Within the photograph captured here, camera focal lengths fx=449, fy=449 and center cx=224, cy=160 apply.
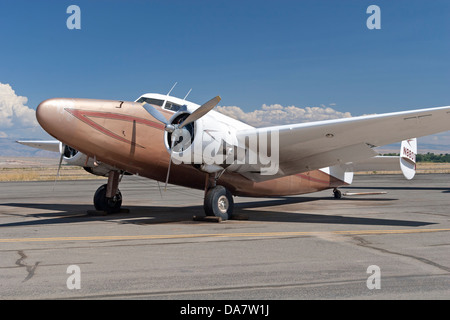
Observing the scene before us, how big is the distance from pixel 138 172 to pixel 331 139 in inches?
235

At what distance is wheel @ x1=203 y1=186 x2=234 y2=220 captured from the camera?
13.2 metres

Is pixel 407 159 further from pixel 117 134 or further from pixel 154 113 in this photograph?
pixel 117 134

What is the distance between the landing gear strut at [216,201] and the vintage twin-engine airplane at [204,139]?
0.03 metres

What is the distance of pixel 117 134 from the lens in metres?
12.4

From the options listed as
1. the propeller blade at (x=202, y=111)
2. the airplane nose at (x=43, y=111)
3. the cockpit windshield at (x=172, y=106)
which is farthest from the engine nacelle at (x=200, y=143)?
the airplane nose at (x=43, y=111)

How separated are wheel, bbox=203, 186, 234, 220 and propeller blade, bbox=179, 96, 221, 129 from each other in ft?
7.36

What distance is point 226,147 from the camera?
13180mm

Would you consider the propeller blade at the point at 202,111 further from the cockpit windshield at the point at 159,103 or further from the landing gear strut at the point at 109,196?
the landing gear strut at the point at 109,196

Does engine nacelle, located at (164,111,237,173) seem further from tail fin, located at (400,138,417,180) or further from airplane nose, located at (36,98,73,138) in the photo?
tail fin, located at (400,138,417,180)

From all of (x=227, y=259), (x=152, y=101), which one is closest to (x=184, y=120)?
(x=152, y=101)

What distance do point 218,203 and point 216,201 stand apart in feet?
0.47

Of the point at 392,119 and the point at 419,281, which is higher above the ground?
the point at 392,119
